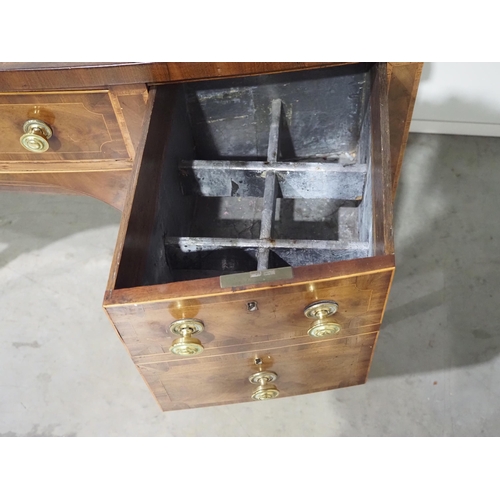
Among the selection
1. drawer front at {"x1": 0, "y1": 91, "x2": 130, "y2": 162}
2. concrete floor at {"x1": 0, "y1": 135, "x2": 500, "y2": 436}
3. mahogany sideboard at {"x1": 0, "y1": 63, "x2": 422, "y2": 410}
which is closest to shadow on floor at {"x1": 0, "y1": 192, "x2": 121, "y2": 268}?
concrete floor at {"x1": 0, "y1": 135, "x2": 500, "y2": 436}

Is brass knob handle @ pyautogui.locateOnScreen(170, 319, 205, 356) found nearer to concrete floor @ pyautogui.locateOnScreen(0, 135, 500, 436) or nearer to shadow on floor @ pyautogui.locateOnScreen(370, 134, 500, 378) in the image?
concrete floor @ pyautogui.locateOnScreen(0, 135, 500, 436)

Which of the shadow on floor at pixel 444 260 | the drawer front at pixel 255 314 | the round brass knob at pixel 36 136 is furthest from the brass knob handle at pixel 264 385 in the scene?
the round brass knob at pixel 36 136

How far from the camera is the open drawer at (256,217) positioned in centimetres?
69

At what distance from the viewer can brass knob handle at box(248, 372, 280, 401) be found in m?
0.90

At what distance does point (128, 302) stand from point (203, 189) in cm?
37

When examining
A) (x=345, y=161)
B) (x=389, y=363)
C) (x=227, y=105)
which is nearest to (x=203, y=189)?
(x=227, y=105)

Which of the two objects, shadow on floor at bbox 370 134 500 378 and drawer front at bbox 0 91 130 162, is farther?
shadow on floor at bbox 370 134 500 378

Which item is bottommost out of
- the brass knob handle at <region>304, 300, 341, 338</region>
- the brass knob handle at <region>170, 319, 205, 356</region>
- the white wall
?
the brass knob handle at <region>170, 319, 205, 356</region>

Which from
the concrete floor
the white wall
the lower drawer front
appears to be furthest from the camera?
the white wall

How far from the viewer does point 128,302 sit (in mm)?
677

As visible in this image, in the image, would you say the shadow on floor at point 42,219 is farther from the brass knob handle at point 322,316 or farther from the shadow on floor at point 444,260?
the brass knob handle at point 322,316

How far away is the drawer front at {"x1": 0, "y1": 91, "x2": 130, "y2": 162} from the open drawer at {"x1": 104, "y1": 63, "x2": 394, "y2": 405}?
100mm

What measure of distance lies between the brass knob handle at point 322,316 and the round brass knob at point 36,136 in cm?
50

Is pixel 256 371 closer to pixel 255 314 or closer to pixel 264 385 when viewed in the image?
pixel 264 385
